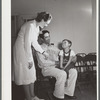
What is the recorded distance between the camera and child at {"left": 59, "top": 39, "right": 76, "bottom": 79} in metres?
1.70

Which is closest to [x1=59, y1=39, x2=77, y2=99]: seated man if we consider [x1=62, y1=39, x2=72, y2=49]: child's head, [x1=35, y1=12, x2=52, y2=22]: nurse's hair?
[x1=62, y1=39, x2=72, y2=49]: child's head

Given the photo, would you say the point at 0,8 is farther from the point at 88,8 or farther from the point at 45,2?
the point at 88,8

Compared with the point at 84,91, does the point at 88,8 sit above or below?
above

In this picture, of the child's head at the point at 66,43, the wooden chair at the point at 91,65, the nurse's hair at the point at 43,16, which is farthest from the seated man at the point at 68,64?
the nurse's hair at the point at 43,16

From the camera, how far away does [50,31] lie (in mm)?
1671

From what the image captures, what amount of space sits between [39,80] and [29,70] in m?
0.10

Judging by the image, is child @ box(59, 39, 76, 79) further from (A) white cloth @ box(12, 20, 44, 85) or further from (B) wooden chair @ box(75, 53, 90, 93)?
(A) white cloth @ box(12, 20, 44, 85)

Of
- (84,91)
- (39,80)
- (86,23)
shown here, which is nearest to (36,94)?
(39,80)

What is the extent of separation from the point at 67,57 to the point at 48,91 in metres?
0.28

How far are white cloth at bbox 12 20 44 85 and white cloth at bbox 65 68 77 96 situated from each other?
0.25 m

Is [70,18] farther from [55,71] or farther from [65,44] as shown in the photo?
[55,71]

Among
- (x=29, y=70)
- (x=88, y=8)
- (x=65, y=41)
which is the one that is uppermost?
(x=88, y=8)

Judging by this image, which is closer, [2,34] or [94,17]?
[2,34]

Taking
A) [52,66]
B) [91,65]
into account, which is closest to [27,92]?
[52,66]
